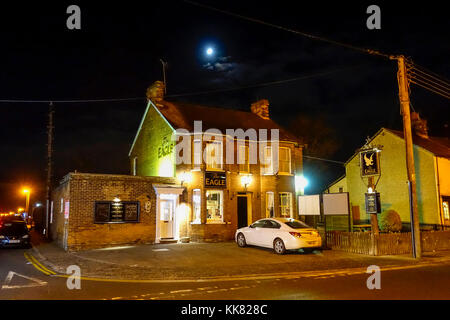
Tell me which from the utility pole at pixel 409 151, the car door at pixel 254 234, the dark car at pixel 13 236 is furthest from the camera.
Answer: the dark car at pixel 13 236

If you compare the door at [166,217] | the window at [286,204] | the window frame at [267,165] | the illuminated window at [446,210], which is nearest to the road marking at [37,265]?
the door at [166,217]

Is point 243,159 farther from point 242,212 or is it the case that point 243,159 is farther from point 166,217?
point 166,217

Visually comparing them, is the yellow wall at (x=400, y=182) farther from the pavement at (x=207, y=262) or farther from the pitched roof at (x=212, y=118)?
the pavement at (x=207, y=262)

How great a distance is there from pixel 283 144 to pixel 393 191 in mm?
10403

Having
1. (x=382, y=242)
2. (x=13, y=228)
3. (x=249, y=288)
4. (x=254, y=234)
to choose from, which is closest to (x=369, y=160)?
(x=382, y=242)

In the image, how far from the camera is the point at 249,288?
9.27m

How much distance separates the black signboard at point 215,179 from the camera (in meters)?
21.1

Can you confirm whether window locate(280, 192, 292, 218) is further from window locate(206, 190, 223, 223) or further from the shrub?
the shrub

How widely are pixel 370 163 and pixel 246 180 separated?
7760mm

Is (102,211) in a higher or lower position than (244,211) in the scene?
higher

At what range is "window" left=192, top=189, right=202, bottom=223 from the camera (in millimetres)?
21000

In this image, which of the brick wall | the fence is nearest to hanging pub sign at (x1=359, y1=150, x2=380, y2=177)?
the fence

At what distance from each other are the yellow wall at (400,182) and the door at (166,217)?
53.2ft
